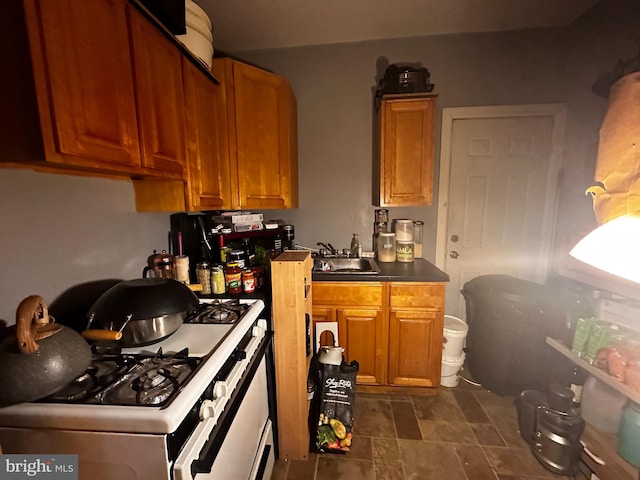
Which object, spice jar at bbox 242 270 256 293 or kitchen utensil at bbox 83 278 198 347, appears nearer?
kitchen utensil at bbox 83 278 198 347

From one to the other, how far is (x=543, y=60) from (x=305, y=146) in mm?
1970

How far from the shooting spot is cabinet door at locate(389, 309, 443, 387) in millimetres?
1894

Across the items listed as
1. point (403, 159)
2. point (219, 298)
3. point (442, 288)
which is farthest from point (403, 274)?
point (219, 298)

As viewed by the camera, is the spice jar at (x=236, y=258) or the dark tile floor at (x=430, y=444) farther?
the spice jar at (x=236, y=258)

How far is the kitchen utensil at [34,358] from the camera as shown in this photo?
619 mm

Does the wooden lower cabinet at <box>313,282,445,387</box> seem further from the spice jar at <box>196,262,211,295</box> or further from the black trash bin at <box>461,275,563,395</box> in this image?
the spice jar at <box>196,262,211,295</box>

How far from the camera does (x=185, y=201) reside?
137cm

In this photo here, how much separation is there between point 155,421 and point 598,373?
2055 mm

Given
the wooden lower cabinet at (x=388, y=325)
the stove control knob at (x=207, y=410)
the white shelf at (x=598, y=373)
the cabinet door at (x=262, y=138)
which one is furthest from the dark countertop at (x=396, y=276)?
the stove control knob at (x=207, y=410)

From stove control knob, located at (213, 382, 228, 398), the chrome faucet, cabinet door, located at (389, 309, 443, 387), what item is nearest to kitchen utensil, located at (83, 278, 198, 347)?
stove control knob, located at (213, 382, 228, 398)

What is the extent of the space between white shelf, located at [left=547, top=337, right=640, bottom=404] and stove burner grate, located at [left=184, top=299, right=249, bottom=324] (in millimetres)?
1849

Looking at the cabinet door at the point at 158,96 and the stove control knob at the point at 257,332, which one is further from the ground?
the cabinet door at the point at 158,96

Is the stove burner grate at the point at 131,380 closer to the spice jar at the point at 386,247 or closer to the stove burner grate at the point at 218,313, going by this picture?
the stove burner grate at the point at 218,313

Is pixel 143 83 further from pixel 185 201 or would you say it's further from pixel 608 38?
pixel 608 38
